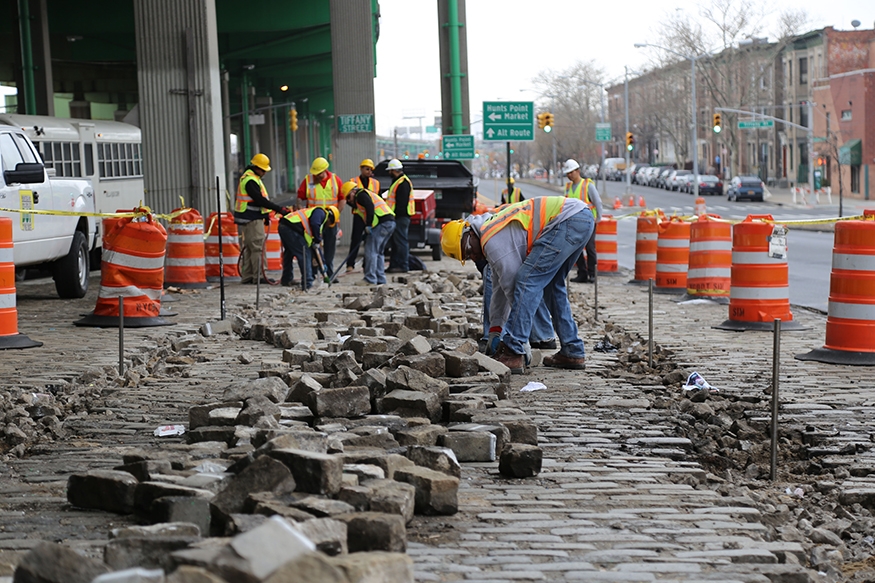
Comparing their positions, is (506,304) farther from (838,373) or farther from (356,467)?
(356,467)

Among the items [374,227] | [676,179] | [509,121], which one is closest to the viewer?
[374,227]

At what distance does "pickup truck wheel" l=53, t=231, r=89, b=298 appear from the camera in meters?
15.7

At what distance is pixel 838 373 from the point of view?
30.7 ft

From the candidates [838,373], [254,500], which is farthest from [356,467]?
[838,373]

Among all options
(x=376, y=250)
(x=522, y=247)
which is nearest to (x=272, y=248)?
(x=376, y=250)

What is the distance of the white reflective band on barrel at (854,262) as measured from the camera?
9828 mm

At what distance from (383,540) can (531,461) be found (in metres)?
1.78

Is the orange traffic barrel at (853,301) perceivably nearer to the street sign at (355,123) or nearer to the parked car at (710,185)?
the street sign at (355,123)

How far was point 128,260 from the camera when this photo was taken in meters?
12.4

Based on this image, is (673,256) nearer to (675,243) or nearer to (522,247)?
(675,243)

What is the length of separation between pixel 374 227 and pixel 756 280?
308 inches

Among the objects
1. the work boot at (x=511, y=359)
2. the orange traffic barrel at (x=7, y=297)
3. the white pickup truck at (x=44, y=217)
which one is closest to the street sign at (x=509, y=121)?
the white pickup truck at (x=44, y=217)

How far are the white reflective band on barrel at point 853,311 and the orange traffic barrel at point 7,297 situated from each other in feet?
24.1

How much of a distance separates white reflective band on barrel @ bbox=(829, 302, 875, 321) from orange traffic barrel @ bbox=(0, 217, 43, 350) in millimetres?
7352
